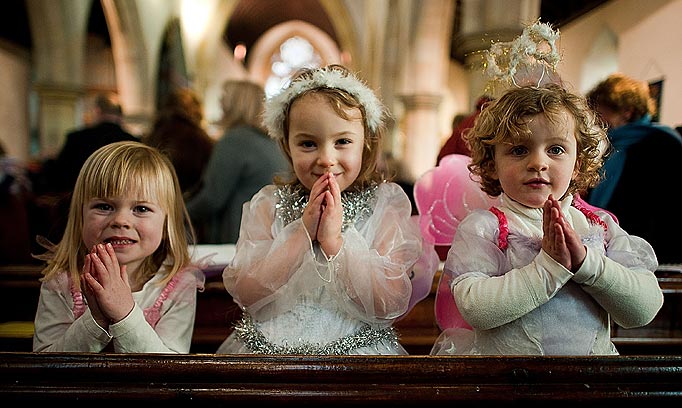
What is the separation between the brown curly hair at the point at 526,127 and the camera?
1.12m

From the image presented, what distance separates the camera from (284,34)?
2480 centimetres

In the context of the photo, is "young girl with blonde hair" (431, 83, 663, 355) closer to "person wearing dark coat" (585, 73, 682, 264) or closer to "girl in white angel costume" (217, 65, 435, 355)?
"girl in white angel costume" (217, 65, 435, 355)

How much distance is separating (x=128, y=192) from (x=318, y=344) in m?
0.55

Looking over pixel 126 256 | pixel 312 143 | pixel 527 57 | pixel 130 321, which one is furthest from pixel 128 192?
pixel 527 57

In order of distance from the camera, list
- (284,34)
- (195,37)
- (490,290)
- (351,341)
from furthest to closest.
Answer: (284,34), (195,37), (351,341), (490,290)

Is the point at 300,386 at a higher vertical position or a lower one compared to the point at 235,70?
lower

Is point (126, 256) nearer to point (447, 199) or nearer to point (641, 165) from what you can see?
point (447, 199)

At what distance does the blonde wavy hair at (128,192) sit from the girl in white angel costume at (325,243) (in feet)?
0.55

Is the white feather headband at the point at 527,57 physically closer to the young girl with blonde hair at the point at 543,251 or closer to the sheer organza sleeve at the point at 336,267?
the young girl with blonde hair at the point at 543,251

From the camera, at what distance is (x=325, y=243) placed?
1220mm

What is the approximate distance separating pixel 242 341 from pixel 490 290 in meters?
0.60

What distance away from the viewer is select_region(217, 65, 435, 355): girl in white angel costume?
4.09 feet

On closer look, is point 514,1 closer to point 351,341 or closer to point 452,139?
point 452,139

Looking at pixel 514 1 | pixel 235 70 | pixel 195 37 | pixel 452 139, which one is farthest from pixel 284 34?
pixel 452 139
